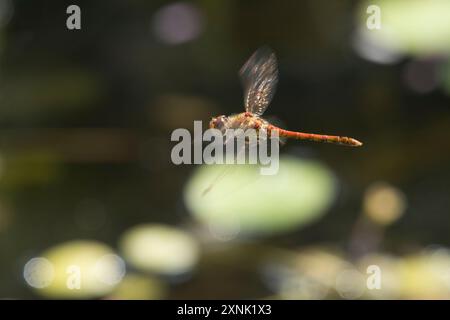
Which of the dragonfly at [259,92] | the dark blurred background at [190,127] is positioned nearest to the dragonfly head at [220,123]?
the dragonfly at [259,92]

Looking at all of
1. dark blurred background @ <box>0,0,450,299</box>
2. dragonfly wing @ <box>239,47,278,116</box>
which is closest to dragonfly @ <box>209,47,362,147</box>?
dragonfly wing @ <box>239,47,278,116</box>

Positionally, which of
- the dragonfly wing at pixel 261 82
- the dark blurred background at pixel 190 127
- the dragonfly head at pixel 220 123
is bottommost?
the dragonfly head at pixel 220 123

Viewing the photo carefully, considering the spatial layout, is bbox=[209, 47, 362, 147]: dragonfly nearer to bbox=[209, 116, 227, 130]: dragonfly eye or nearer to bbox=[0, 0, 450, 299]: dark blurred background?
bbox=[209, 116, 227, 130]: dragonfly eye

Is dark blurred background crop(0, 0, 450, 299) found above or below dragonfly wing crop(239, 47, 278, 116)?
above

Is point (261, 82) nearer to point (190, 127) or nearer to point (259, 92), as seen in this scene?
point (259, 92)

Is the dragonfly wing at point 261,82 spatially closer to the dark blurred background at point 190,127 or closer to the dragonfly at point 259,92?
the dragonfly at point 259,92

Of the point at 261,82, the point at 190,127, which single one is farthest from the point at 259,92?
the point at 190,127

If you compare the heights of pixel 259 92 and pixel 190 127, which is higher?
pixel 190 127

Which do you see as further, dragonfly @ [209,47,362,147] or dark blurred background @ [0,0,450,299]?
dark blurred background @ [0,0,450,299]

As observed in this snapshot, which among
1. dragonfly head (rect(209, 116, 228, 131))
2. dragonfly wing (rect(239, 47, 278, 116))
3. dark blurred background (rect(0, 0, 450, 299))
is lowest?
dragonfly head (rect(209, 116, 228, 131))
